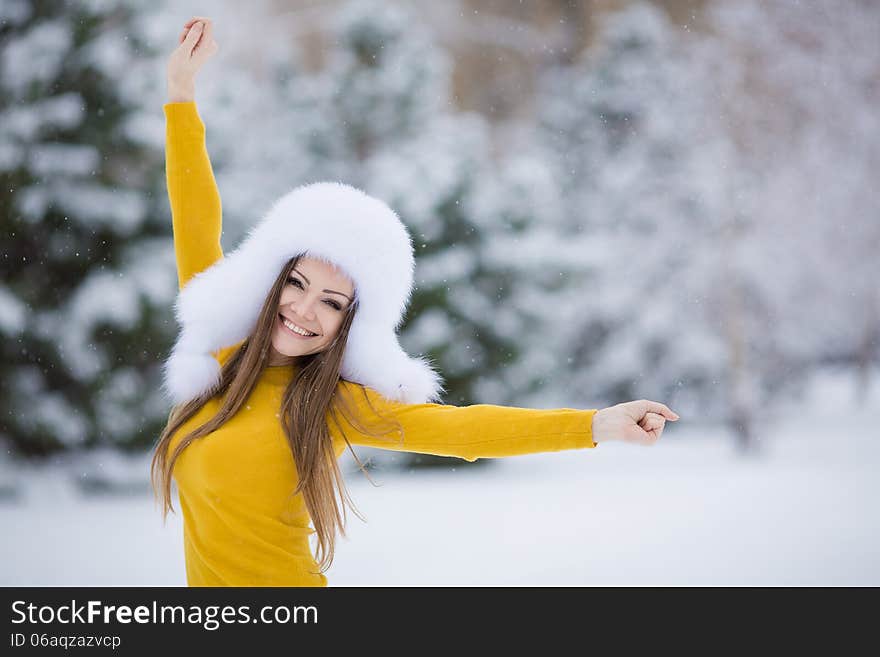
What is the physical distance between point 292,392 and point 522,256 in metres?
3.97

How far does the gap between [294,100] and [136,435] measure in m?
2.33

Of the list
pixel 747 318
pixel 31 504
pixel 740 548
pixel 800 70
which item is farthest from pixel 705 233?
pixel 31 504

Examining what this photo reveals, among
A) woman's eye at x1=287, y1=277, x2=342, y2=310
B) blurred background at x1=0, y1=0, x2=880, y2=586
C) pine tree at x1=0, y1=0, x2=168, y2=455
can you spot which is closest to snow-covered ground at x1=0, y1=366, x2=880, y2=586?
blurred background at x1=0, y1=0, x2=880, y2=586

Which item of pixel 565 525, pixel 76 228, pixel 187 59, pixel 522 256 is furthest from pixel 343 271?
pixel 522 256

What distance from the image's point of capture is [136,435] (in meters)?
4.72

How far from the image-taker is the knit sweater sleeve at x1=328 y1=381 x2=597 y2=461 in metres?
1.18

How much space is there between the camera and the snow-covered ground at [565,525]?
3.30m

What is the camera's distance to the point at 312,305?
133cm

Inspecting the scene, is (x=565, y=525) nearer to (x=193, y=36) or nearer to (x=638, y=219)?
(x=638, y=219)

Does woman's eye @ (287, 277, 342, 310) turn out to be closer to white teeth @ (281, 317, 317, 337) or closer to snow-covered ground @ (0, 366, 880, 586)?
white teeth @ (281, 317, 317, 337)

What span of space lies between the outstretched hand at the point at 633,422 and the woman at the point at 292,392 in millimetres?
25

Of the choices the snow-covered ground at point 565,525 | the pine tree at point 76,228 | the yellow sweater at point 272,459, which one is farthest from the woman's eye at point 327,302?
the pine tree at point 76,228

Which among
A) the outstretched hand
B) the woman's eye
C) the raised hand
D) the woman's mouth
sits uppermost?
the raised hand

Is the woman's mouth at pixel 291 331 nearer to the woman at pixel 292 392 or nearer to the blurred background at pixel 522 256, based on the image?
the woman at pixel 292 392
